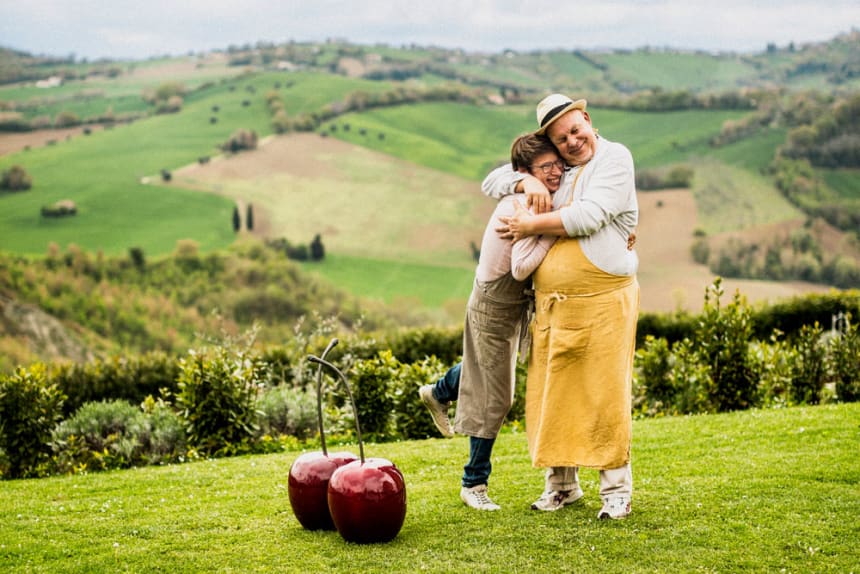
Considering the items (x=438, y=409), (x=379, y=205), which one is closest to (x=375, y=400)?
(x=438, y=409)

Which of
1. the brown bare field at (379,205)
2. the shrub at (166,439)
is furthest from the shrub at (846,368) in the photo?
the brown bare field at (379,205)

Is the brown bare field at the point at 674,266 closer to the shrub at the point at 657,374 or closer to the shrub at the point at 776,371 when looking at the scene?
the shrub at the point at 657,374

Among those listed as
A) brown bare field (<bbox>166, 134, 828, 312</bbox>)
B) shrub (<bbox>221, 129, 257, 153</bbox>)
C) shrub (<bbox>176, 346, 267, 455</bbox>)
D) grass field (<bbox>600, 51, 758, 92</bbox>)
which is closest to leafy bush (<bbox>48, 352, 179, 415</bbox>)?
shrub (<bbox>176, 346, 267, 455</bbox>)

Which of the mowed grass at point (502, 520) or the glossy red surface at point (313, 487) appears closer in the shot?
the mowed grass at point (502, 520)

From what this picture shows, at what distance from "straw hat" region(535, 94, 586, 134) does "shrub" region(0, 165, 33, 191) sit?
6030cm

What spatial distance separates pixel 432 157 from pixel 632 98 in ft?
62.2

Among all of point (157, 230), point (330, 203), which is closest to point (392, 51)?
point (330, 203)

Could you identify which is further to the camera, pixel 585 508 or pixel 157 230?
pixel 157 230

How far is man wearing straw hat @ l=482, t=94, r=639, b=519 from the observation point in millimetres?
4801

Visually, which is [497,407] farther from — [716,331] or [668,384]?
[668,384]

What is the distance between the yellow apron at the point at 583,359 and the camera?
4859 mm

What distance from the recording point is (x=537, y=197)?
15.9 feet

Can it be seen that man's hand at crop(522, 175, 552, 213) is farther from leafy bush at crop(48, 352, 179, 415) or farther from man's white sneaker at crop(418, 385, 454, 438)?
leafy bush at crop(48, 352, 179, 415)

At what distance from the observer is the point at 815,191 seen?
192 feet
